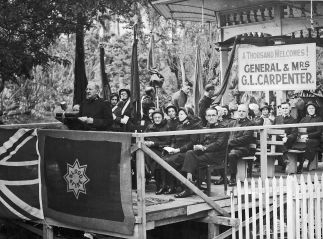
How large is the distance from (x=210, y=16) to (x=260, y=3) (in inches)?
93.6

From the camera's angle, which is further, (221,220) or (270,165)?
(270,165)

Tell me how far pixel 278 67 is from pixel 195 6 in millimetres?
2903

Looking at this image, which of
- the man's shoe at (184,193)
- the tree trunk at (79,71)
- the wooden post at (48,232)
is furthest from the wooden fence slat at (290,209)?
the tree trunk at (79,71)

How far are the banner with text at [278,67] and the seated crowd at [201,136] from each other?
0.62 meters

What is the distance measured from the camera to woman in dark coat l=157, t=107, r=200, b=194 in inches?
344

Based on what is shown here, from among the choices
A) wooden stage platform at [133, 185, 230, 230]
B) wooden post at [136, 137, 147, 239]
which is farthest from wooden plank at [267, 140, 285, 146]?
wooden post at [136, 137, 147, 239]

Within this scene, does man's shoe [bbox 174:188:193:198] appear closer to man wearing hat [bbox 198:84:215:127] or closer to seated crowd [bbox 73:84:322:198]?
seated crowd [bbox 73:84:322:198]

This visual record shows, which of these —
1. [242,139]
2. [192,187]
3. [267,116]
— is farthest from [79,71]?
[192,187]

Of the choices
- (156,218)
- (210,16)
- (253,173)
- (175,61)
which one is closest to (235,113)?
(253,173)

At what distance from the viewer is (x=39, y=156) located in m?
8.62

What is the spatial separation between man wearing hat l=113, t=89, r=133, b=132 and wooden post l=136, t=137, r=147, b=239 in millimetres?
2509

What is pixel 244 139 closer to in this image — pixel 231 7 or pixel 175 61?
pixel 231 7

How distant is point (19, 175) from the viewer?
891 cm

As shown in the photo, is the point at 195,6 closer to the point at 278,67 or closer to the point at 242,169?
the point at 278,67
